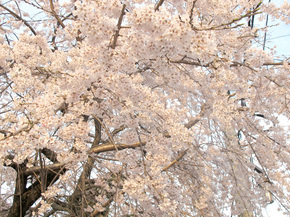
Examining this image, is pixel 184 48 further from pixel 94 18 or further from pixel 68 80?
pixel 68 80

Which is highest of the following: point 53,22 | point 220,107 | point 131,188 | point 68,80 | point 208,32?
point 53,22

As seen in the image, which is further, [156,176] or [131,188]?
[156,176]

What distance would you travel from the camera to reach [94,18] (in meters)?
1.77

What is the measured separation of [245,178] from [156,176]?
3.04 metres

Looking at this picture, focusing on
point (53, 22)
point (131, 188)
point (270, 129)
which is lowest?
point (131, 188)

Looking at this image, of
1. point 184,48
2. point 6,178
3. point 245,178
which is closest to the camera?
point 184,48

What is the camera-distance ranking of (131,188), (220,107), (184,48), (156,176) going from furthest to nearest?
(220,107) < (156,176) < (131,188) < (184,48)

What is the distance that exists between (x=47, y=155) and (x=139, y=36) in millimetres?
2849

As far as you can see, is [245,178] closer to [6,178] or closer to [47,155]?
[47,155]

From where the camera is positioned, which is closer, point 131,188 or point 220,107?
point 131,188

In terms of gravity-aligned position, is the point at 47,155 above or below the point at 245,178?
below

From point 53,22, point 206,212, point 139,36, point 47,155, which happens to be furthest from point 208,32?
point 53,22

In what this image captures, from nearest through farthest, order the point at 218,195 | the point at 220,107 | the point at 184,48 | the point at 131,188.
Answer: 1. the point at 184,48
2. the point at 131,188
3. the point at 220,107
4. the point at 218,195

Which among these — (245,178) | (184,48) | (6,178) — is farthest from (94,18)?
(245,178)
